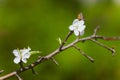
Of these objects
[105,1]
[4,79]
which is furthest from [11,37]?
[4,79]

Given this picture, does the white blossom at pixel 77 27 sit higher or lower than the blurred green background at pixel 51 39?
lower

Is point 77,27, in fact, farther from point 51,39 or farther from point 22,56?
point 51,39

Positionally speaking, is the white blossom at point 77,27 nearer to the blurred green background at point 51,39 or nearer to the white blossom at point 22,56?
the white blossom at point 22,56

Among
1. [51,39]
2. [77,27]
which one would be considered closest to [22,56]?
[77,27]

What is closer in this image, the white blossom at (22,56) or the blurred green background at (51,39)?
the white blossom at (22,56)

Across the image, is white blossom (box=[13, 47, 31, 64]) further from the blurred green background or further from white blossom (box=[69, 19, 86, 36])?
the blurred green background

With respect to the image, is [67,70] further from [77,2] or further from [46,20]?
[77,2]

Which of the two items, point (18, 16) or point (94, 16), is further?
point (94, 16)

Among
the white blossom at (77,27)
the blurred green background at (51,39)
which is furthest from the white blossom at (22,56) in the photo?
the blurred green background at (51,39)
